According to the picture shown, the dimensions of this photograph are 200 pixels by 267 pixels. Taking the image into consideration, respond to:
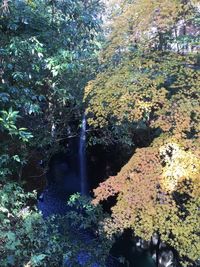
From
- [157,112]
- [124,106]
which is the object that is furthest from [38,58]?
[157,112]

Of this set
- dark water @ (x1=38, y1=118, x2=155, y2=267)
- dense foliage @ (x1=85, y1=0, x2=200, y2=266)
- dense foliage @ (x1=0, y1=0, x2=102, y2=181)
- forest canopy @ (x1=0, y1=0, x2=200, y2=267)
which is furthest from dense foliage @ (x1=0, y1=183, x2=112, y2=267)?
dark water @ (x1=38, y1=118, x2=155, y2=267)

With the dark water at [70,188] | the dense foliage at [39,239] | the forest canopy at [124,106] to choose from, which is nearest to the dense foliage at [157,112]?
the forest canopy at [124,106]

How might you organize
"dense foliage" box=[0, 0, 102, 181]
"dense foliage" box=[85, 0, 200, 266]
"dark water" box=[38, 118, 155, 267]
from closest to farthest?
1. "dense foliage" box=[85, 0, 200, 266]
2. "dense foliage" box=[0, 0, 102, 181]
3. "dark water" box=[38, 118, 155, 267]

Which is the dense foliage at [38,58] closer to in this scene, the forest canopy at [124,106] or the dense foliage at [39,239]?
the forest canopy at [124,106]

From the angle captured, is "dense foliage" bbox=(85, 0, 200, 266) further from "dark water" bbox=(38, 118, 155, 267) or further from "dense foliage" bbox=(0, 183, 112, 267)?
"dark water" bbox=(38, 118, 155, 267)

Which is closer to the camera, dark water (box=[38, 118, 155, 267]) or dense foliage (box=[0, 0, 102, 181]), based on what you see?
dense foliage (box=[0, 0, 102, 181])

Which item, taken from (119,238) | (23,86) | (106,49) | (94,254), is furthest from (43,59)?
(119,238)

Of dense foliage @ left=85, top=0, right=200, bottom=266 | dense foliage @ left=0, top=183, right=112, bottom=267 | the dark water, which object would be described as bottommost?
the dark water

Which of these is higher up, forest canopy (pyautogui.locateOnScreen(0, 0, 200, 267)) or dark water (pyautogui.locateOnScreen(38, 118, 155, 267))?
forest canopy (pyautogui.locateOnScreen(0, 0, 200, 267))

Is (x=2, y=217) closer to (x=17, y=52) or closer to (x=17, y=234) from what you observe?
(x=17, y=234)

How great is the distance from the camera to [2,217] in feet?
14.3

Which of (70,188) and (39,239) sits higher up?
(39,239)

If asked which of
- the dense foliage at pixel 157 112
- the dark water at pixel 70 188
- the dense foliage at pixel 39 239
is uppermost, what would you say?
the dense foliage at pixel 157 112

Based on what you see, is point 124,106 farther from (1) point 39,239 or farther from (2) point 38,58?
(1) point 39,239
